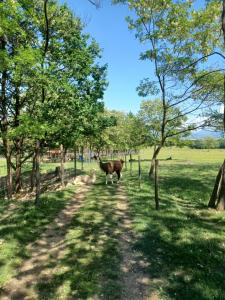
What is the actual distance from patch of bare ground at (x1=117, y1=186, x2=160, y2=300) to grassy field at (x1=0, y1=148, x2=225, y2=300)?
0.18 m

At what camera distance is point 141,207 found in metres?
17.7

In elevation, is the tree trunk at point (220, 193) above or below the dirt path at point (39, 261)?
above

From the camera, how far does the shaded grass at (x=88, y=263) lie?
363 inches

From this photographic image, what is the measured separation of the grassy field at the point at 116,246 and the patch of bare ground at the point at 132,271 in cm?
18

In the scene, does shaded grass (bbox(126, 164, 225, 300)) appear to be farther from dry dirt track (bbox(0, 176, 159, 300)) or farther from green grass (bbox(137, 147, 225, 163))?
green grass (bbox(137, 147, 225, 163))

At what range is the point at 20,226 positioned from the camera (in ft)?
48.0

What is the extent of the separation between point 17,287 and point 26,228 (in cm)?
501

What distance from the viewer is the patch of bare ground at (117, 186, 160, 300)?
29.5 feet

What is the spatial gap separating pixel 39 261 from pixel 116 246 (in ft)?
9.65

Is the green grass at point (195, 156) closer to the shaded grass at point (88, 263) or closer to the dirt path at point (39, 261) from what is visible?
the shaded grass at point (88, 263)

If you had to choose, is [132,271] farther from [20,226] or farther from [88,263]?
[20,226]

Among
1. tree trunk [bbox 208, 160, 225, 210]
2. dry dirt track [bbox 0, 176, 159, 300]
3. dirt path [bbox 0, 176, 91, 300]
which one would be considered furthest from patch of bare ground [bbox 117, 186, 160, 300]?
tree trunk [bbox 208, 160, 225, 210]

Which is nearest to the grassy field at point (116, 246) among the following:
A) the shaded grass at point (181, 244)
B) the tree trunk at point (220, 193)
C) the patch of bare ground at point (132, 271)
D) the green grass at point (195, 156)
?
the shaded grass at point (181, 244)

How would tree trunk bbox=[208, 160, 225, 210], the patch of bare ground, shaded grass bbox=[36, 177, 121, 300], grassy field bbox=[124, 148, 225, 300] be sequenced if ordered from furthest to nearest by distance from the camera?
tree trunk bbox=[208, 160, 225, 210] → grassy field bbox=[124, 148, 225, 300] → shaded grass bbox=[36, 177, 121, 300] → the patch of bare ground
